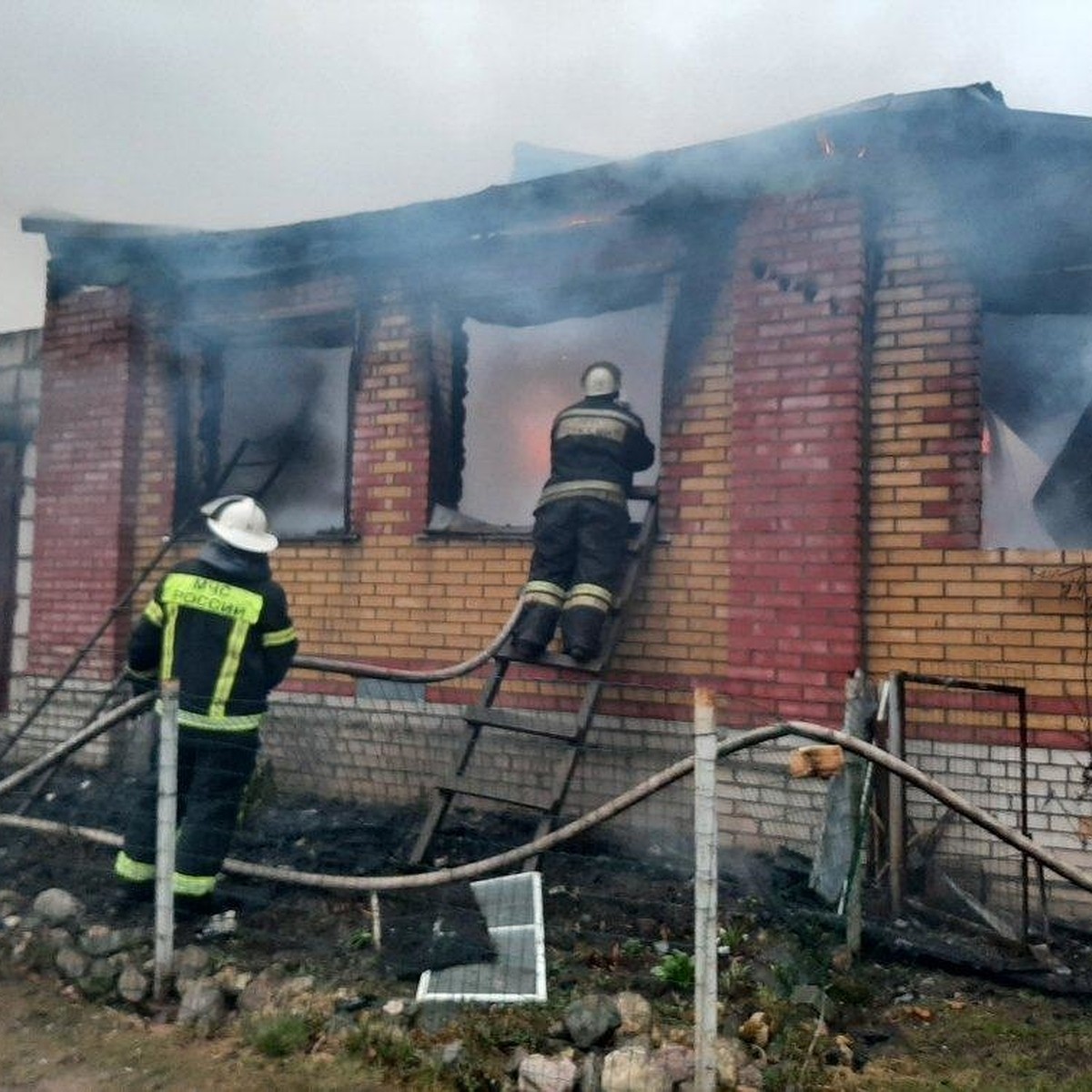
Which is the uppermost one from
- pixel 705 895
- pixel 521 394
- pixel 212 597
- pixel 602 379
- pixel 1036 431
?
pixel 521 394

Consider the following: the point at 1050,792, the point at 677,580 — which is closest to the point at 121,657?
the point at 677,580

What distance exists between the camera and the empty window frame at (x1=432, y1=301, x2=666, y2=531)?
6266 mm

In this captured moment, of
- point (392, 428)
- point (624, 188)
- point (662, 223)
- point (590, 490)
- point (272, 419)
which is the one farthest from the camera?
point (272, 419)

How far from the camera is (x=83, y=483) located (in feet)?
24.5

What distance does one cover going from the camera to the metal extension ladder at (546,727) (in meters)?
4.57

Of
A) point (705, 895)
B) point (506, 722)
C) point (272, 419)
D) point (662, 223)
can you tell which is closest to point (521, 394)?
point (662, 223)

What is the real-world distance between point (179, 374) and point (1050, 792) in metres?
6.22

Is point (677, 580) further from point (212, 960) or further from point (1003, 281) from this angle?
point (212, 960)

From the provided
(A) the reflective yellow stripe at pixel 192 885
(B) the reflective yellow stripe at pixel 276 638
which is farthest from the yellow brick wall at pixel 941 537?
(A) the reflective yellow stripe at pixel 192 885

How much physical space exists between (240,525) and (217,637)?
1.76 ft

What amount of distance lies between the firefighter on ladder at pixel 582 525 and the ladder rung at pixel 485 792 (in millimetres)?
724

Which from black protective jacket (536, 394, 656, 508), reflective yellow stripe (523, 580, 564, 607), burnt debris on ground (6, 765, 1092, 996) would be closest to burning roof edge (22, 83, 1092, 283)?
black protective jacket (536, 394, 656, 508)

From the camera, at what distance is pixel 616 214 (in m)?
5.79

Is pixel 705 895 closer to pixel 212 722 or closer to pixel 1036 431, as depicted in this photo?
pixel 212 722
